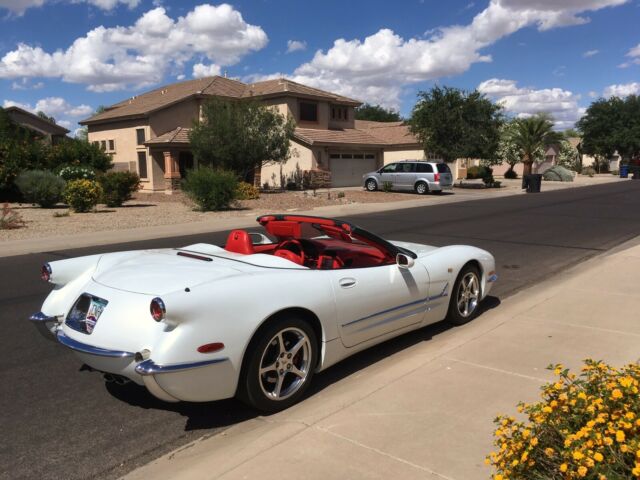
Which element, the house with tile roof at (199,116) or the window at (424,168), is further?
the house with tile roof at (199,116)

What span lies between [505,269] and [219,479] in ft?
22.2

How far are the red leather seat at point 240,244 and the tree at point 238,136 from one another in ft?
73.4

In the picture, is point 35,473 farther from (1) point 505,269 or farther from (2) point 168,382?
(1) point 505,269

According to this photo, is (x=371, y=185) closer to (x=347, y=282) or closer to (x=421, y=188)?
(x=421, y=188)

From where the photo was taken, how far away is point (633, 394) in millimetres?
2031

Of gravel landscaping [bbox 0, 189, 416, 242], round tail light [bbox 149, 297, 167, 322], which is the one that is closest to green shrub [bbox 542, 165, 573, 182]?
gravel landscaping [bbox 0, 189, 416, 242]

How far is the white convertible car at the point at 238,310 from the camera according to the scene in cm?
321

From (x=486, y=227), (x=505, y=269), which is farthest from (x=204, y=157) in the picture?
(x=505, y=269)

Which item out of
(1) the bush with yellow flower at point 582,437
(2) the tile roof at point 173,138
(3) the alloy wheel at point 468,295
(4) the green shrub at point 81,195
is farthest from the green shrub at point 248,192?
(1) the bush with yellow flower at point 582,437

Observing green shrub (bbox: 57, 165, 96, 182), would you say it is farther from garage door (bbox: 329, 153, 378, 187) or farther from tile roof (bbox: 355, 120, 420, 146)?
tile roof (bbox: 355, 120, 420, 146)

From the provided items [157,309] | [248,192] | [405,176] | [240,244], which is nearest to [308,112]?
[405,176]

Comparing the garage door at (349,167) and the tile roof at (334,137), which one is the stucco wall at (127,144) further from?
the garage door at (349,167)

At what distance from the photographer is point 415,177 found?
2958 cm

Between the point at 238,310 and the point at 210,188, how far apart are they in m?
17.3
